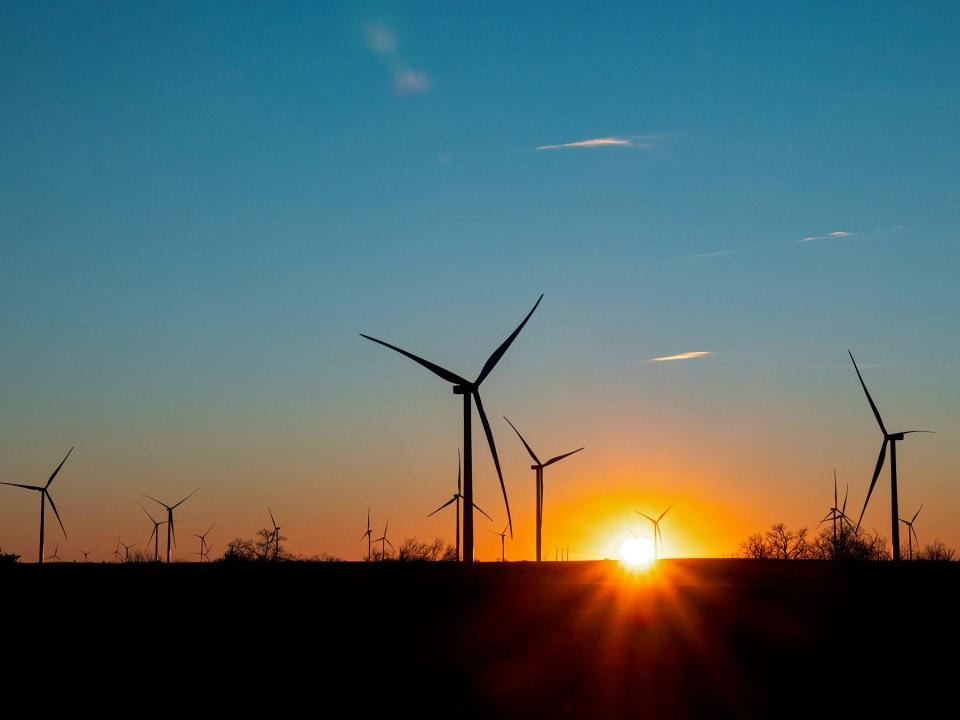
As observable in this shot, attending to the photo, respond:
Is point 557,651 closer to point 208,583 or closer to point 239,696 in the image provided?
point 239,696

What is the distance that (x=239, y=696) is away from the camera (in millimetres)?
46219

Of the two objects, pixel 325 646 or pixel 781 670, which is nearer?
pixel 781 670

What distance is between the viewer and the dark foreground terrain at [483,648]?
4541 cm

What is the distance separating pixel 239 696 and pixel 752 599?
32549mm

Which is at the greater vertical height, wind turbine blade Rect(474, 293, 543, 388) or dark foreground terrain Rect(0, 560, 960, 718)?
wind turbine blade Rect(474, 293, 543, 388)

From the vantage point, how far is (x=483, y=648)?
181 feet

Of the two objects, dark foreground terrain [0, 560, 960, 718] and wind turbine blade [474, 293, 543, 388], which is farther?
wind turbine blade [474, 293, 543, 388]

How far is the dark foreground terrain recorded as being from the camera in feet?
149

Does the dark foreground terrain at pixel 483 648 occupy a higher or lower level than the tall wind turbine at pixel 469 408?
lower

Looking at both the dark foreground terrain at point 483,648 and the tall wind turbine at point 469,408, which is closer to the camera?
the dark foreground terrain at point 483,648

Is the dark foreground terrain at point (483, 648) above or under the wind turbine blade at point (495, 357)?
under

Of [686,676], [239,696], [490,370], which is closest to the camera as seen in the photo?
[239,696]

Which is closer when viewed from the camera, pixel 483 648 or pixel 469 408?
pixel 483 648

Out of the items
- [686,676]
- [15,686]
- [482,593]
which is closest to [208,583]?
[482,593]
